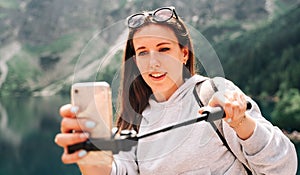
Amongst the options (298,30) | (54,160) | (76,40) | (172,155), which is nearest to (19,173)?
(54,160)

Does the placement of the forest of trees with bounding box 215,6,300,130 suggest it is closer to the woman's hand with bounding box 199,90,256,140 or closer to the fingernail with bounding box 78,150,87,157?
the woman's hand with bounding box 199,90,256,140

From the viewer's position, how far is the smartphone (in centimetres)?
72

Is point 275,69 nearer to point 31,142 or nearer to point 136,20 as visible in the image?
point 31,142

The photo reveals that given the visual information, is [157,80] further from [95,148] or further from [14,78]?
[14,78]

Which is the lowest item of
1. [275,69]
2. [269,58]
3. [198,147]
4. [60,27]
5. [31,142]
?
[60,27]

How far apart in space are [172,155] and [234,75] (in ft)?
135

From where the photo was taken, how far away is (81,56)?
2.76 ft

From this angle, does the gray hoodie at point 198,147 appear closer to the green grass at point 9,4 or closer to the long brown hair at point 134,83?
the long brown hair at point 134,83

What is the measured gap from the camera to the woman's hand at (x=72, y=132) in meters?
0.72

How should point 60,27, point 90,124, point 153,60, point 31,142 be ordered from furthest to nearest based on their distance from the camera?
point 60,27 → point 31,142 → point 153,60 → point 90,124

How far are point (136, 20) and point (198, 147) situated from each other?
31 centimetres

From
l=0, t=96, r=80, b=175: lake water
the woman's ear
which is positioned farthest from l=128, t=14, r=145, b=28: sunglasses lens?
l=0, t=96, r=80, b=175: lake water

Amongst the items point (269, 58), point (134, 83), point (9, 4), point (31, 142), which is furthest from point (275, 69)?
point (9, 4)

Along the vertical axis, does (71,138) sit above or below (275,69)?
above
